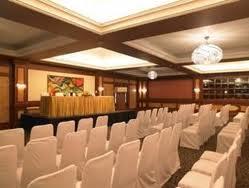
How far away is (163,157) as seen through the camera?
10.9 ft

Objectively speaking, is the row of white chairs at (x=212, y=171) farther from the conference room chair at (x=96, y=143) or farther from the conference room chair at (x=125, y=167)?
the conference room chair at (x=96, y=143)

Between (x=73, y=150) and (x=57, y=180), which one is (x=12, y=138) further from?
(x=57, y=180)

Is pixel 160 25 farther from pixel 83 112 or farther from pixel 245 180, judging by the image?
pixel 83 112

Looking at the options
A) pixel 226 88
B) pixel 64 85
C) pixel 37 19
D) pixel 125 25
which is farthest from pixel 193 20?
pixel 226 88

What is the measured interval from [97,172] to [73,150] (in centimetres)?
113

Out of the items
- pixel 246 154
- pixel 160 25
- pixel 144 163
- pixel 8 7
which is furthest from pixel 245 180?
pixel 8 7

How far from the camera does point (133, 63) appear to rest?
395 inches

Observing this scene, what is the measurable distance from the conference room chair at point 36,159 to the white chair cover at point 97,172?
2.82 feet

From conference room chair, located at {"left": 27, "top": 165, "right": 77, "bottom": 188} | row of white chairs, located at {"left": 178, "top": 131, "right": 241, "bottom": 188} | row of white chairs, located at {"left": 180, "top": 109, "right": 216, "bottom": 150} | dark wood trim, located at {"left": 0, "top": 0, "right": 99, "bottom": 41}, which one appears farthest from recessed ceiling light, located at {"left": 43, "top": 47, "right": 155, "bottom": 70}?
conference room chair, located at {"left": 27, "top": 165, "right": 77, "bottom": 188}

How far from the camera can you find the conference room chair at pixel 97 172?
160 cm

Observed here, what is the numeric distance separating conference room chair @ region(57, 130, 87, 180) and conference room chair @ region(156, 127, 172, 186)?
3.80ft

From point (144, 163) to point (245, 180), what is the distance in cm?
203

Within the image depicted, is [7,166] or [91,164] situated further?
[7,166]

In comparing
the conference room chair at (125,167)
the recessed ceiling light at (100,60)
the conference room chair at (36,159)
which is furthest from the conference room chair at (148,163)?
the recessed ceiling light at (100,60)
